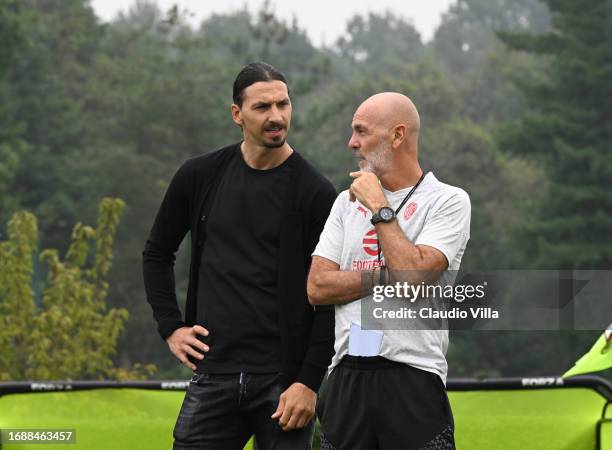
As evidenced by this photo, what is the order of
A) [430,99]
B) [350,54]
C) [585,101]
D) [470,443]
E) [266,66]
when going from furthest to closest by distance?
[350,54] → [430,99] → [585,101] → [470,443] → [266,66]

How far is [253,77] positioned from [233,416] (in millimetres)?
1160

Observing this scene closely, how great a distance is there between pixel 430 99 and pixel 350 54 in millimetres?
48361

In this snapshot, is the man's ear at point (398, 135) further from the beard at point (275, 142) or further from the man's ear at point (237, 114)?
the man's ear at point (237, 114)

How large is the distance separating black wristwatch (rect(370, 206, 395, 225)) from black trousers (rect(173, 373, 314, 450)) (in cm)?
79

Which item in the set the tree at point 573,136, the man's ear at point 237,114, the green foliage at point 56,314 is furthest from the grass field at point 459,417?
the tree at point 573,136

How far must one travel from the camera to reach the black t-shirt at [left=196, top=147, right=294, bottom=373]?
4453 millimetres

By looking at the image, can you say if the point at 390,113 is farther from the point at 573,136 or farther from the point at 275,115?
the point at 573,136

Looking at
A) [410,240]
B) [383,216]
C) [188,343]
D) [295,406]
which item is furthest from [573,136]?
[383,216]

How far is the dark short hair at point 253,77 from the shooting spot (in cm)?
462

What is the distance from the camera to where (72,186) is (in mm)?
46188

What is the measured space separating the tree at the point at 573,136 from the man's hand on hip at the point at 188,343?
35.3 m

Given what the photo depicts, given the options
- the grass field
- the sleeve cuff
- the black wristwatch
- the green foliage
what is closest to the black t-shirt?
the sleeve cuff

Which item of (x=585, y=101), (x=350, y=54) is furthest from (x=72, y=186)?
(x=350, y=54)

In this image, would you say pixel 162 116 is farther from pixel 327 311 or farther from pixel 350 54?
pixel 350 54
